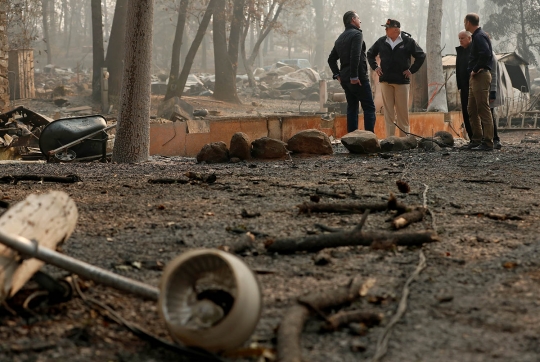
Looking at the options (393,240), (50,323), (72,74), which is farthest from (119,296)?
(72,74)

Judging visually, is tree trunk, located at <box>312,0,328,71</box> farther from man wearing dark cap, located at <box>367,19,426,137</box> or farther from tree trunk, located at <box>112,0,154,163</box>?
tree trunk, located at <box>112,0,154,163</box>

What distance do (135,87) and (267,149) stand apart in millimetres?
2061

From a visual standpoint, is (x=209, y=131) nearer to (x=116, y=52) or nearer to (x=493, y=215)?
(x=493, y=215)

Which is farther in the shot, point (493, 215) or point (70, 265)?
point (493, 215)

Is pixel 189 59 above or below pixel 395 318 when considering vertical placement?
above

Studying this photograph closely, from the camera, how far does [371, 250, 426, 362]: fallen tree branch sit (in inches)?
96.8

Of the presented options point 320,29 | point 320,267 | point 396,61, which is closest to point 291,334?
point 320,267

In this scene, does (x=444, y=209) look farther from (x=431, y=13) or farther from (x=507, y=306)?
(x=431, y=13)

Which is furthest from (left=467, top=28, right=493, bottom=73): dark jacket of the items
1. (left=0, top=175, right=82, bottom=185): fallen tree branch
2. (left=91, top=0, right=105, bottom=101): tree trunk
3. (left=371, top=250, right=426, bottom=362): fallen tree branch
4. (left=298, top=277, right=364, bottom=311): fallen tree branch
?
(left=91, top=0, right=105, bottom=101): tree trunk

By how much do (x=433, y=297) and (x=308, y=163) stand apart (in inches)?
250

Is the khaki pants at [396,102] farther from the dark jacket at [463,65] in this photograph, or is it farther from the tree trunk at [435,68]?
the tree trunk at [435,68]

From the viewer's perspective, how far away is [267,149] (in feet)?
33.2

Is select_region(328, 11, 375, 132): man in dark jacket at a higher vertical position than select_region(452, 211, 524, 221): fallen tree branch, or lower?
Result: higher

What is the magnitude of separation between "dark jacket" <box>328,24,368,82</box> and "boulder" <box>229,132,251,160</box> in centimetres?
Answer: 190
